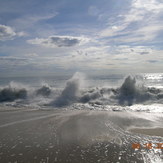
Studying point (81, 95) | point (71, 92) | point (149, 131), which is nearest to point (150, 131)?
point (149, 131)

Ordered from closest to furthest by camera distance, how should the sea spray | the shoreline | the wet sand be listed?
the wet sand → the shoreline → the sea spray

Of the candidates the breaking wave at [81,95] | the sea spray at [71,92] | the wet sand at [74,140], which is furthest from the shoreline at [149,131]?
the sea spray at [71,92]

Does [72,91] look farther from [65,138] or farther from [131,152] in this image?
[131,152]

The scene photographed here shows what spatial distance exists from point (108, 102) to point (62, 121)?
5.94 meters

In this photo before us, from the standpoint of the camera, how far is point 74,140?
5449mm

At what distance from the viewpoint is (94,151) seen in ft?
15.1

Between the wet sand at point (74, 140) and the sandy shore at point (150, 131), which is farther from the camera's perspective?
the sandy shore at point (150, 131)

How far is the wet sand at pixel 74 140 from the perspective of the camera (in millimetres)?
4316

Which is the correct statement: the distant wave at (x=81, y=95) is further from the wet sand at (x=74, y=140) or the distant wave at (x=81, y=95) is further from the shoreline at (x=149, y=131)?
the shoreline at (x=149, y=131)

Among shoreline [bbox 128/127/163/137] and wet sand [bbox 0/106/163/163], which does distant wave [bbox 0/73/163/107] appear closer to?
wet sand [bbox 0/106/163/163]

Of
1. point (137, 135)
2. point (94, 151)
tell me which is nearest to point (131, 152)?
point (94, 151)

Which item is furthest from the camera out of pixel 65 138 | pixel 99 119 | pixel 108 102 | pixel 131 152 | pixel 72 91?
pixel 72 91

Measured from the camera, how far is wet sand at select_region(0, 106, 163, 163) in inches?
170

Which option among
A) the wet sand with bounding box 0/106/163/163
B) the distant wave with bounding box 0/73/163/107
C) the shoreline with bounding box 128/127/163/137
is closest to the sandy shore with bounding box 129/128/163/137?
the shoreline with bounding box 128/127/163/137
